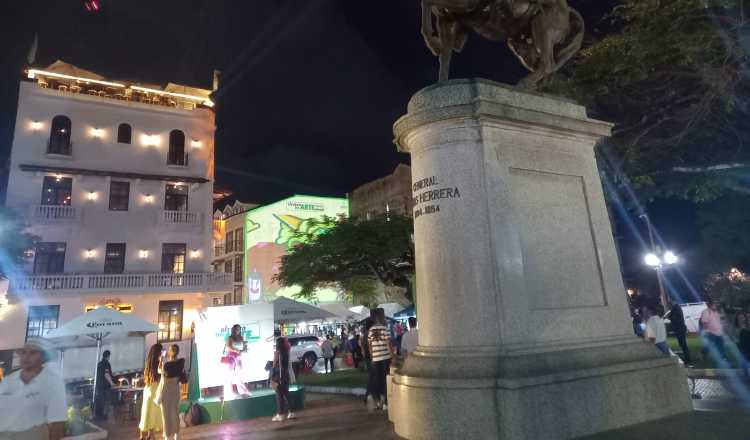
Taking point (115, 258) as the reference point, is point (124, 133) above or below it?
above

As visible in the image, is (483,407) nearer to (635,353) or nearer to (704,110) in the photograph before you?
(635,353)

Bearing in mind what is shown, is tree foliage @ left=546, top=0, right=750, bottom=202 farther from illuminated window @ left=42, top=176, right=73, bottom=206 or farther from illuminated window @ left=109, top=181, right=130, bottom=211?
illuminated window @ left=42, top=176, right=73, bottom=206

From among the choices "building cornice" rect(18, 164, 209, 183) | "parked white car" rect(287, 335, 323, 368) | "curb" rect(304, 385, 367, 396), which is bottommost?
"curb" rect(304, 385, 367, 396)

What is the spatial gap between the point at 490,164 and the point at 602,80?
9523 mm

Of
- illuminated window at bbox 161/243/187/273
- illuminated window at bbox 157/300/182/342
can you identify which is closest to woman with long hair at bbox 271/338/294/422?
illuminated window at bbox 157/300/182/342

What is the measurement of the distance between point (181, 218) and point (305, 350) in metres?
11.7

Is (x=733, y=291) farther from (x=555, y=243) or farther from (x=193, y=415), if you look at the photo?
(x=193, y=415)

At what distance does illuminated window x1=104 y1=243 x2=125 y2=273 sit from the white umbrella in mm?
12814

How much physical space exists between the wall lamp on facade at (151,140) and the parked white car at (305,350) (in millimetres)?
15538

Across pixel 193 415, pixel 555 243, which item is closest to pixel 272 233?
pixel 193 415

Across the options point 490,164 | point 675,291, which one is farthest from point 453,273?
point 675,291

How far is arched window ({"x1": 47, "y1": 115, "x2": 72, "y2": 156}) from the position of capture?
27625 millimetres

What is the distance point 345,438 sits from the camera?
240 inches

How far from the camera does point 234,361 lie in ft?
36.8
